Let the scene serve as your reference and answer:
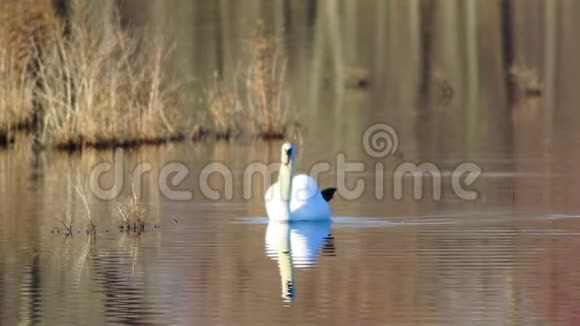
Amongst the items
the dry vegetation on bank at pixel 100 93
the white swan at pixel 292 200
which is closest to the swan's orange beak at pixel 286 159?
the white swan at pixel 292 200

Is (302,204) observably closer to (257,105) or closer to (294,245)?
(294,245)

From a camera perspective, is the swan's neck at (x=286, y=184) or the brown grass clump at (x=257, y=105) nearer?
the swan's neck at (x=286, y=184)

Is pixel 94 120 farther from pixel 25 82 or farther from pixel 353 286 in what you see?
pixel 353 286

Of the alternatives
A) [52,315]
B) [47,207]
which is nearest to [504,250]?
[52,315]

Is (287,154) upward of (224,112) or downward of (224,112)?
downward

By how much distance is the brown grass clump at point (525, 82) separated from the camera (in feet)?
145

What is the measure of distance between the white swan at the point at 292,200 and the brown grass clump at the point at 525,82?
24.2m

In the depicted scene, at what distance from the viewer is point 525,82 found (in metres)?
44.7

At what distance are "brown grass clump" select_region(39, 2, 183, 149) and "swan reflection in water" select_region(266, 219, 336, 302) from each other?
9.43 meters

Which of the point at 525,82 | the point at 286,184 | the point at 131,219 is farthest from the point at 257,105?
the point at 525,82

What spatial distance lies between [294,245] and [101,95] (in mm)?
11232

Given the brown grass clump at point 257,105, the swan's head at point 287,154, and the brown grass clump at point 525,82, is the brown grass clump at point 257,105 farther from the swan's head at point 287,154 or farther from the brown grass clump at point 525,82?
the brown grass clump at point 525,82

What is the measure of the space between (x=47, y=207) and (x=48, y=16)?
10.1 metres

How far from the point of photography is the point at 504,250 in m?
16.8
